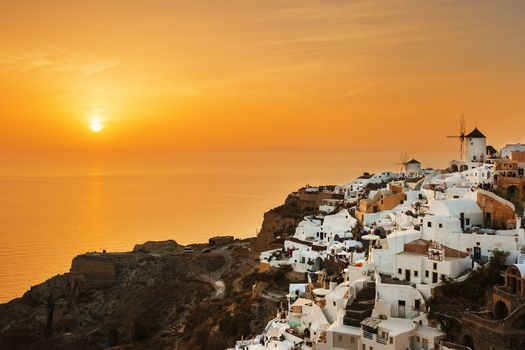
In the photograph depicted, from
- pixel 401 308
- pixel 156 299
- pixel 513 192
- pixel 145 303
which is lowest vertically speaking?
pixel 145 303

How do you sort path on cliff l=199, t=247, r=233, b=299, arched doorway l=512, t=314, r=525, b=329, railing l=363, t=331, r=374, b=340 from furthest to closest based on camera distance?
path on cliff l=199, t=247, r=233, b=299 < railing l=363, t=331, r=374, b=340 < arched doorway l=512, t=314, r=525, b=329

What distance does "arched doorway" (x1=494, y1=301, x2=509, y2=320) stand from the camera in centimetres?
1834

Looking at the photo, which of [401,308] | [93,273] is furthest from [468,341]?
[93,273]

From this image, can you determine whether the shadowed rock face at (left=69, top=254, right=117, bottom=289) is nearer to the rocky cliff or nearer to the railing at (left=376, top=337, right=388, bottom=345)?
the rocky cliff

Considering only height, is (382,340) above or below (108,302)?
above

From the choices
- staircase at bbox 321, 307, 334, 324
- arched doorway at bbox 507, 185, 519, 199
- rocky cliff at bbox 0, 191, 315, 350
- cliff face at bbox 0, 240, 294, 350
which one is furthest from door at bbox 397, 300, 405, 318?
cliff face at bbox 0, 240, 294, 350

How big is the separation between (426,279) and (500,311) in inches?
140

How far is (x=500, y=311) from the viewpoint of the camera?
1847 centimetres

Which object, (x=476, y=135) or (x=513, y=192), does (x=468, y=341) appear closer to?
(x=513, y=192)

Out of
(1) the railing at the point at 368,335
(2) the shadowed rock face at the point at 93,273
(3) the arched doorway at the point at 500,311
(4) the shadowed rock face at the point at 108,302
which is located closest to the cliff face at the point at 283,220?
(4) the shadowed rock face at the point at 108,302

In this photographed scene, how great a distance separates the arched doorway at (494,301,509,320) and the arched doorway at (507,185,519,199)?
10081mm

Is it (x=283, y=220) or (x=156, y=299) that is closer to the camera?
(x=156, y=299)

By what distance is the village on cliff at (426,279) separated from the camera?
1852cm

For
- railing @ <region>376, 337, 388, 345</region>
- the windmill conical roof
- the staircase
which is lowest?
railing @ <region>376, 337, 388, 345</region>
